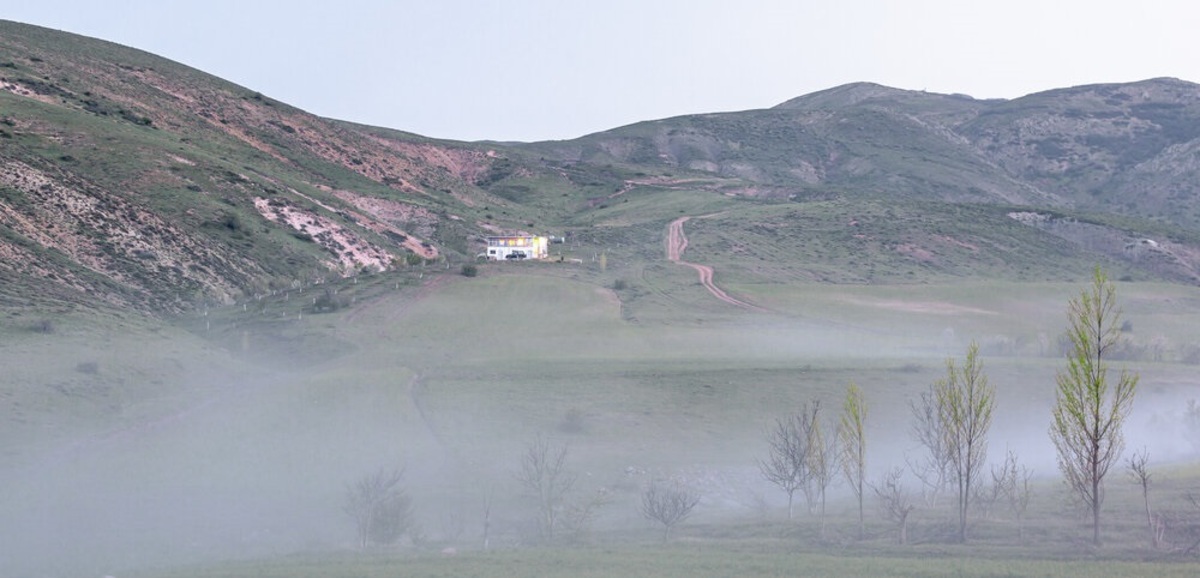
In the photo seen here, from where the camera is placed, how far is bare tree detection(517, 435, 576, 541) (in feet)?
125

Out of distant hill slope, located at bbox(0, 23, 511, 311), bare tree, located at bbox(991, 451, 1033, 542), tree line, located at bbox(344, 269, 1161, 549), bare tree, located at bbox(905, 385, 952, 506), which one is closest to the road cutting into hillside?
distant hill slope, located at bbox(0, 23, 511, 311)

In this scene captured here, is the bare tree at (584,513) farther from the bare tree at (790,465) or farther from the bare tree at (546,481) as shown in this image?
the bare tree at (790,465)

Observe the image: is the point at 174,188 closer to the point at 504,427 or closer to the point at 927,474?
the point at 504,427

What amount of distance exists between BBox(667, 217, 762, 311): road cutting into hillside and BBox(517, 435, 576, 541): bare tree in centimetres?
3790

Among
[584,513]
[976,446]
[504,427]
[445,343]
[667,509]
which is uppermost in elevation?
[445,343]

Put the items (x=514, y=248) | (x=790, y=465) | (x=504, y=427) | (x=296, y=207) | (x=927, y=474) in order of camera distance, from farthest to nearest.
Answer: (x=514, y=248), (x=296, y=207), (x=504, y=427), (x=927, y=474), (x=790, y=465)

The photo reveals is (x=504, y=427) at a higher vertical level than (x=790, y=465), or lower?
higher

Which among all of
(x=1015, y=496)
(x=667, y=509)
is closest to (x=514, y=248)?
(x=667, y=509)

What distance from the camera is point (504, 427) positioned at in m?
49.7

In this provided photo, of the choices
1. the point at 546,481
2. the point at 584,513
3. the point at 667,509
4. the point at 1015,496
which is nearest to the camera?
the point at 667,509

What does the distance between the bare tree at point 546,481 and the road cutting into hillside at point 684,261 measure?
37902mm

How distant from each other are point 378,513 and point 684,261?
67161 millimetres

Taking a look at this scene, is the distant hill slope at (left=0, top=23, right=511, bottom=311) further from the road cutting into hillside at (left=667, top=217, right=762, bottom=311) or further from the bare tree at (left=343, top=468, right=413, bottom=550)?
the bare tree at (left=343, top=468, right=413, bottom=550)

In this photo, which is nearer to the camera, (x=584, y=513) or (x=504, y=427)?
(x=584, y=513)
